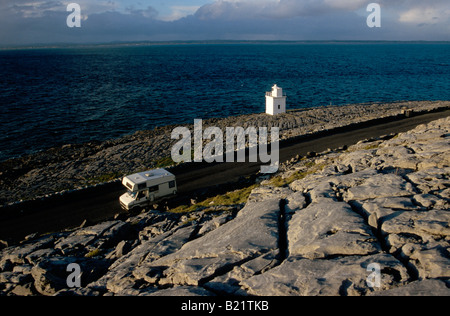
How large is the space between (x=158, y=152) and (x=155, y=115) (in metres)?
29.4

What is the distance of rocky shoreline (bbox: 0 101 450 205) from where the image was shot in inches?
1166

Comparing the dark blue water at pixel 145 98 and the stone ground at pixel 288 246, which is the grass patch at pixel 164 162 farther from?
the dark blue water at pixel 145 98

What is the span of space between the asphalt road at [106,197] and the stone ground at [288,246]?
3423mm

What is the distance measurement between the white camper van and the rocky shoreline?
6920mm

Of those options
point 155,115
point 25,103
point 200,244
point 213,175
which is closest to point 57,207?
point 213,175

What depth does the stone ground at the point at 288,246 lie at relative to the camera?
9844 millimetres

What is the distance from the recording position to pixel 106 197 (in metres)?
26.2

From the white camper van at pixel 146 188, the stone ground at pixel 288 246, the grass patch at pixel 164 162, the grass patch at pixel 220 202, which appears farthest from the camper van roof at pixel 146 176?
the grass patch at pixel 164 162

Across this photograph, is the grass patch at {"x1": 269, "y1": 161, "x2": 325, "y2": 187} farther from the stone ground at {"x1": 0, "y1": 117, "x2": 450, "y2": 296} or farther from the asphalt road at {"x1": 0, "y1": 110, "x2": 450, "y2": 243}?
the asphalt road at {"x1": 0, "y1": 110, "x2": 450, "y2": 243}

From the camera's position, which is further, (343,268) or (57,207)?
(57,207)

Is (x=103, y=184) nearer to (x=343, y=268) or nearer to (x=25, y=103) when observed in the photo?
(x=343, y=268)

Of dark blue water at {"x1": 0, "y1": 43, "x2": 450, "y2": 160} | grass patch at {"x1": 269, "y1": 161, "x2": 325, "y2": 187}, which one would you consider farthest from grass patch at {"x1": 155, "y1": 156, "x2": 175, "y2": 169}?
dark blue water at {"x1": 0, "y1": 43, "x2": 450, "y2": 160}

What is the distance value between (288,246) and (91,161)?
2990cm
